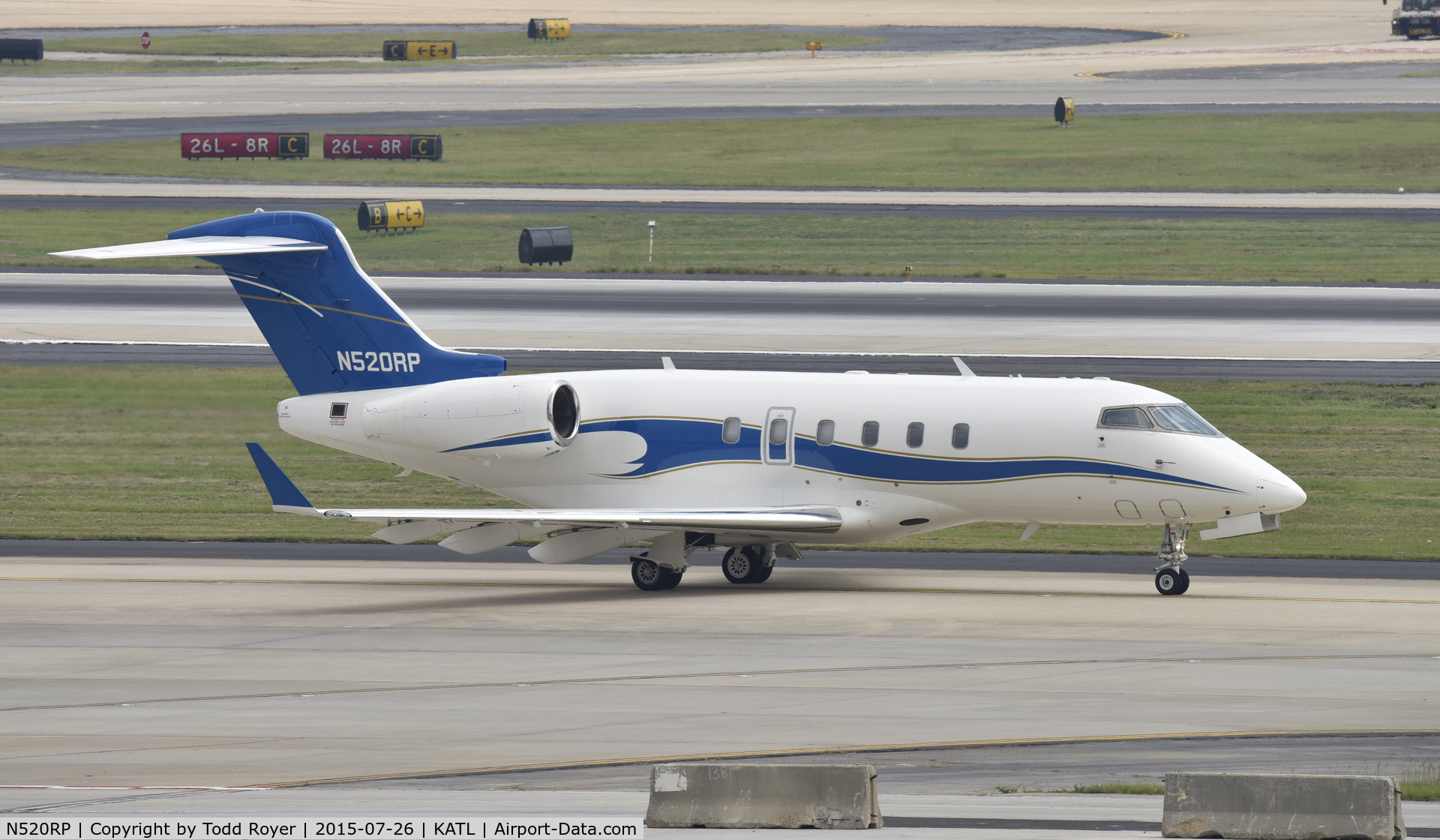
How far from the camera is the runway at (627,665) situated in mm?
19906

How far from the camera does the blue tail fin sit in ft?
109

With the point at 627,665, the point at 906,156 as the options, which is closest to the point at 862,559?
the point at 627,665

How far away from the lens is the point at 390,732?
67.1 feet

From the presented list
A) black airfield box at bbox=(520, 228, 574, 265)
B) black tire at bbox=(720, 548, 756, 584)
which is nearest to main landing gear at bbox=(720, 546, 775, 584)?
black tire at bbox=(720, 548, 756, 584)

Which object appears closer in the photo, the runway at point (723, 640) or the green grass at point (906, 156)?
the runway at point (723, 640)

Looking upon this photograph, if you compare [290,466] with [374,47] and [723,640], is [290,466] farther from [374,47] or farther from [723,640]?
[374,47]

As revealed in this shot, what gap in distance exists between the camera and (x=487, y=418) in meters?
32.2

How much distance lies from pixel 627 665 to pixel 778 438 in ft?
25.8

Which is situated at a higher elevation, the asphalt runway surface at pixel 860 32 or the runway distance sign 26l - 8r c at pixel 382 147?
the asphalt runway surface at pixel 860 32

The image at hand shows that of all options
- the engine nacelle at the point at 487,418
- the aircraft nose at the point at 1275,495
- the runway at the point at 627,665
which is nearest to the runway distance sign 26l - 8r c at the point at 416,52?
the runway at the point at 627,665

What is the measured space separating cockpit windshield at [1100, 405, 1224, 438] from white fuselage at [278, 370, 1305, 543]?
124 mm

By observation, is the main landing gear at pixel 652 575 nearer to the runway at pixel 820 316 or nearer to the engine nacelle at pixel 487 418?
the engine nacelle at pixel 487 418

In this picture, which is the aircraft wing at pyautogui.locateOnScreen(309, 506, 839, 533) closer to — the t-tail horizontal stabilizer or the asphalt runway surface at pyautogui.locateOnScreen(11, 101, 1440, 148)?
the t-tail horizontal stabilizer

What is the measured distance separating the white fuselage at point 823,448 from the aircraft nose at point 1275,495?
0.02 meters
